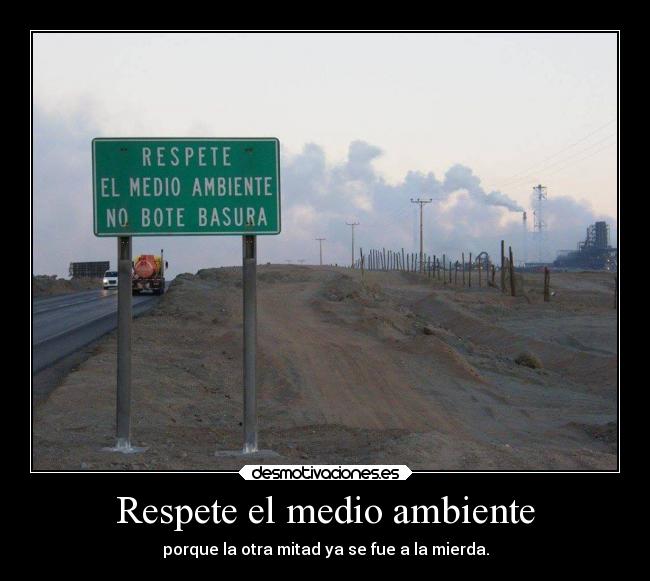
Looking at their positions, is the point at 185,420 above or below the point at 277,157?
below

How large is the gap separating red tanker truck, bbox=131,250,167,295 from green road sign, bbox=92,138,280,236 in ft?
152

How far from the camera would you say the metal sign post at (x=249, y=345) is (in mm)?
9523

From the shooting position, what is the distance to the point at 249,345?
31.6 feet

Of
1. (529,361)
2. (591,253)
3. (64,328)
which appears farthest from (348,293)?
(591,253)

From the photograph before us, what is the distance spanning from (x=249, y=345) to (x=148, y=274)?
46.6 metres

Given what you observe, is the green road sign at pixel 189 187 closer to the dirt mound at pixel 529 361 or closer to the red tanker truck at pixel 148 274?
the dirt mound at pixel 529 361

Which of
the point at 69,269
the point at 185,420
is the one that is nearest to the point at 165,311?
the point at 185,420

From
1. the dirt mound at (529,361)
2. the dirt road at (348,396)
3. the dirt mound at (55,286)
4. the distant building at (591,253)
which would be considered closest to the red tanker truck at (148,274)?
the dirt mound at (55,286)

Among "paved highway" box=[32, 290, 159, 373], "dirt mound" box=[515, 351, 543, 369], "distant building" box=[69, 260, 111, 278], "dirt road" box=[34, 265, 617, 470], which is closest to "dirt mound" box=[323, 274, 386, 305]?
"dirt road" box=[34, 265, 617, 470]

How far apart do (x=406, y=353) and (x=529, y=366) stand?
3.44 m

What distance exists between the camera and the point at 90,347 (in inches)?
888

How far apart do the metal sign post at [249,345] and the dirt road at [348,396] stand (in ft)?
1.40

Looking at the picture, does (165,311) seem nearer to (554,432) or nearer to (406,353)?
(406,353)

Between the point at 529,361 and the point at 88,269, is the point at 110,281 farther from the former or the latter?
the point at 529,361
